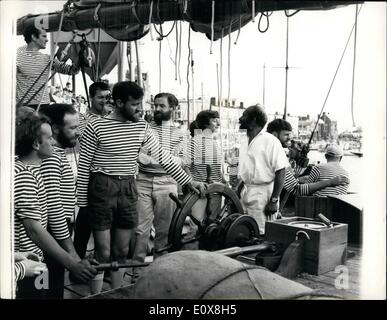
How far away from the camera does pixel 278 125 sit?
2.82 m

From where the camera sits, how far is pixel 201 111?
3010 millimetres

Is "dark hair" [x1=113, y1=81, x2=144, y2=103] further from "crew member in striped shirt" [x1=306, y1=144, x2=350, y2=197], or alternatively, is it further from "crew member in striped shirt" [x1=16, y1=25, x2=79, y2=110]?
"crew member in striped shirt" [x1=306, y1=144, x2=350, y2=197]

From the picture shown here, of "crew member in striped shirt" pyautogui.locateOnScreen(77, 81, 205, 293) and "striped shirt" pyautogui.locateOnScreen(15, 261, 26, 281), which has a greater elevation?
"crew member in striped shirt" pyautogui.locateOnScreen(77, 81, 205, 293)

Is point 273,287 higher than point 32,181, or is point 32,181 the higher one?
point 32,181

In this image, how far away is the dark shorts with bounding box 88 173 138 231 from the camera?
2.48 meters

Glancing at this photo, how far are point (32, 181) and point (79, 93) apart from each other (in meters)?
0.81

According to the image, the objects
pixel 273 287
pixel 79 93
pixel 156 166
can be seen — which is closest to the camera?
pixel 273 287

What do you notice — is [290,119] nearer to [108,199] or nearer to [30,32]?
[108,199]

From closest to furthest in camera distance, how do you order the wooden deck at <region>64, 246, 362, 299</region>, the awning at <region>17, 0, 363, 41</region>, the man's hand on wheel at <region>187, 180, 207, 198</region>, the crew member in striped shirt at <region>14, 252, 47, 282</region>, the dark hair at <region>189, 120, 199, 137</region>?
1. the wooden deck at <region>64, 246, 362, 299</region>
2. the crew member in striped shirt at <region>14, 252, 47, 282</region>
3. the awning at <region>17, 0, 363, 41</region>
4. the man's hand on wheel at <region>187, 180, 207, 198</region>
5. the dark hair at <region>189, 120, 199, 137</region>

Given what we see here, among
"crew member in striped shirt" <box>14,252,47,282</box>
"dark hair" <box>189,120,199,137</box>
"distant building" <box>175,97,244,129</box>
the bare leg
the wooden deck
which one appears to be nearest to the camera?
the wooden deck

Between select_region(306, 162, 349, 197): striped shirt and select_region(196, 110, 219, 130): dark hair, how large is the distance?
2.57 feet

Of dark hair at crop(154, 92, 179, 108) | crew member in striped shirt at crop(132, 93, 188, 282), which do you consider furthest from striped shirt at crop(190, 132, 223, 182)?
dark hair at crop(154, 92, 179, 108)
